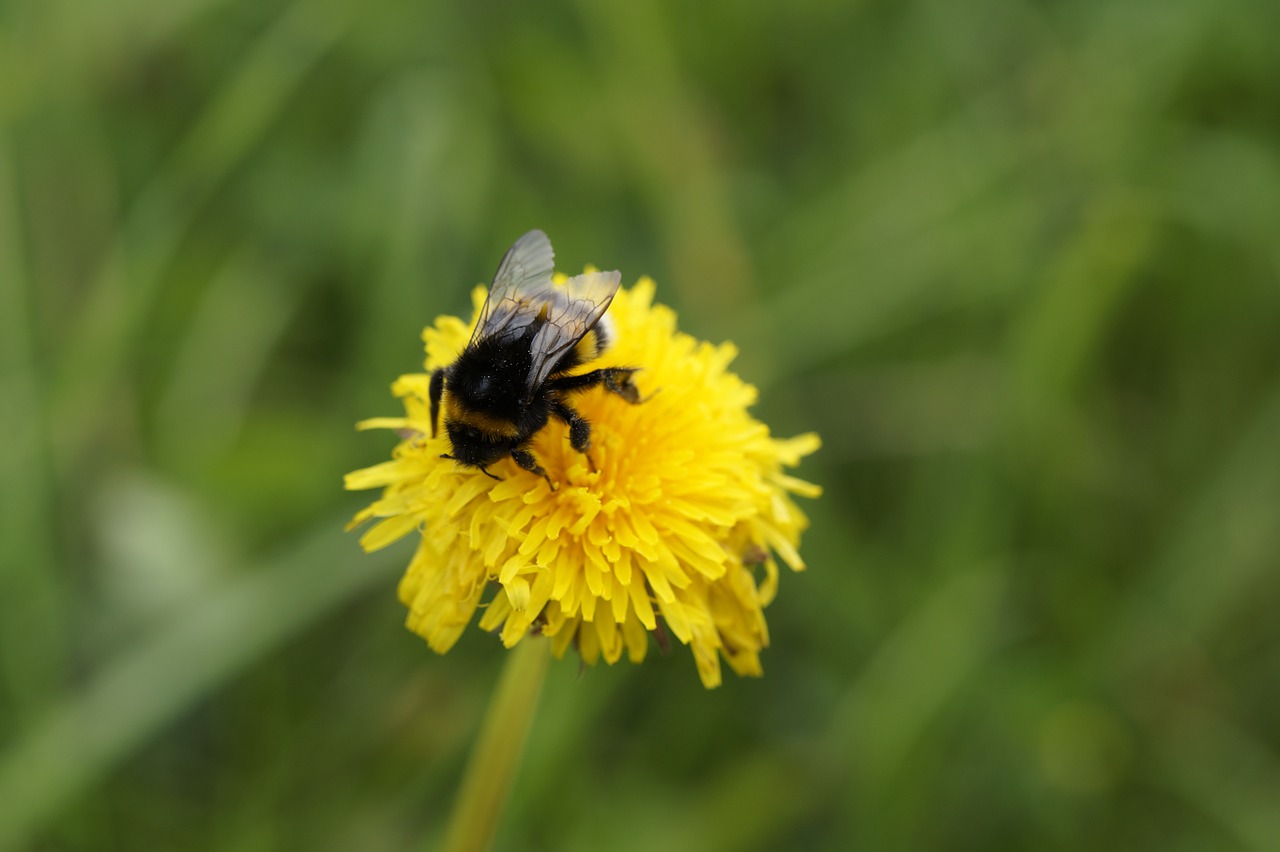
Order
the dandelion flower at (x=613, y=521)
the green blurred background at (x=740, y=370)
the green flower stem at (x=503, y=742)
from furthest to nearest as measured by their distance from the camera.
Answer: the green blurred background at (x=740, y=370), the green flower stem at (x=503, y=742), the dandelion flower at (x=613, y=521)

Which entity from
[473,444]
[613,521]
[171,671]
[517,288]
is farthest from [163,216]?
[613,521]

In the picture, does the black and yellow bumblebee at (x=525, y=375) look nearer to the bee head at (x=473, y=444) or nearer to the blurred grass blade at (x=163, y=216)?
the bee head at (x=473, y=444)

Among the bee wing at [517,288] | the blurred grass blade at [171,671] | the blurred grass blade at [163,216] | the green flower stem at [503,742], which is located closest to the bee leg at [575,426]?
the bee wing at [517,288]

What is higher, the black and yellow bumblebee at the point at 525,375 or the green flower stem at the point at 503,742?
the black and yellow bumblebee at the point at 525,375

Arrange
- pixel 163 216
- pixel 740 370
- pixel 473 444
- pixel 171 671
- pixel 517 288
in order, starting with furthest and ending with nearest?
pixel 740 370 → pixel 163 216 → pixel 171 671 → pixel 517 288 → pixel 473 444

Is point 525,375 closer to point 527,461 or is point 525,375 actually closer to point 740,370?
point 527,461

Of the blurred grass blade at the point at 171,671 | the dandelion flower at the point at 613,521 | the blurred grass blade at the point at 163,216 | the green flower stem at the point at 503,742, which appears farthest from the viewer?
the blurred grass blade at the point at 163,216

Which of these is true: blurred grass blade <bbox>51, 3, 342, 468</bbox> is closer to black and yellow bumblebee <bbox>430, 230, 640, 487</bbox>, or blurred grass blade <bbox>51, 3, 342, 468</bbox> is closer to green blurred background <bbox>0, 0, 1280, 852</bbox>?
green blurred background <bbox>0, 0, 1280, 852</bbox>
